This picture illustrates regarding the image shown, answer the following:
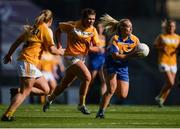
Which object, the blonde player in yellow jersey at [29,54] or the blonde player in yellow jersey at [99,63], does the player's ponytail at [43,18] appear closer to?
the blonde player in yellow jersey at [29,54]

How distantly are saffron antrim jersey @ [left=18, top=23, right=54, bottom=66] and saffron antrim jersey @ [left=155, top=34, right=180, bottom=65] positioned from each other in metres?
7.89

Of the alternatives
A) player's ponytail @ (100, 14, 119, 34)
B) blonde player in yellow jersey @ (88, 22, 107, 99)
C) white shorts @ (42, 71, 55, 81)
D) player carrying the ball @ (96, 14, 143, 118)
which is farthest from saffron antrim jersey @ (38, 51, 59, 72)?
player carrying the ball @ (96, 14, 143, 118)

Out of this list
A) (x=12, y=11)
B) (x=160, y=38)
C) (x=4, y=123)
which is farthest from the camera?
(x=12, y=11)

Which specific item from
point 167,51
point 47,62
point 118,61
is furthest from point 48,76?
point 118,61

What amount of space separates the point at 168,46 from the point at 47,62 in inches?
172

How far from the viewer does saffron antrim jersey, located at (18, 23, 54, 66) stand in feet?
57.7

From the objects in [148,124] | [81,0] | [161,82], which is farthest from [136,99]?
[148,124]

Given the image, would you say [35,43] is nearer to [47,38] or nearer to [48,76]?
[47,38]

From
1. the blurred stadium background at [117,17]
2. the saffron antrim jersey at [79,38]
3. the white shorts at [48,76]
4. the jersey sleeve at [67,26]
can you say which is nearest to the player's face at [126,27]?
the saffron antrim jersey at [79,38]

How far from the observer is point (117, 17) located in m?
32.6

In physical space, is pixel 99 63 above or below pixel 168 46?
below

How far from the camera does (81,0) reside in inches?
1277

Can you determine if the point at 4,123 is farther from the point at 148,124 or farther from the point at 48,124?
the point at 148,124

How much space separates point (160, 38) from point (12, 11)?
725 centimetres
